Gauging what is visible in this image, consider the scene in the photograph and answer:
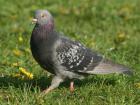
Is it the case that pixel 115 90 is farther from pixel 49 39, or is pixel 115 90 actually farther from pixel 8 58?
pixel 8 58

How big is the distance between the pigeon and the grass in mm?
222

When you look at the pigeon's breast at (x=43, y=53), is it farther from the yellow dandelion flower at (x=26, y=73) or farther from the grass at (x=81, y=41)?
the yellow dandelion flower at (x=26, y=73)

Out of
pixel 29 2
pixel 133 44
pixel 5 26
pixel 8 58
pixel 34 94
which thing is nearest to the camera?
pixel 34 94

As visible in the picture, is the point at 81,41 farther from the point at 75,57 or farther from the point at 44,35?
the point at 44,35

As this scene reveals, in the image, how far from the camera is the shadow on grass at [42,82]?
8250mm

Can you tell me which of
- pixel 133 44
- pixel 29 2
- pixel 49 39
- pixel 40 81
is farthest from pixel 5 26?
pixel 49 39

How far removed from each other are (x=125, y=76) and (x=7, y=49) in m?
2.61

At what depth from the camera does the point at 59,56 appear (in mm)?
7648

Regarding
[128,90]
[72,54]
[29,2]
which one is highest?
[29,2]

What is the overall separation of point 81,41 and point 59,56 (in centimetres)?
314

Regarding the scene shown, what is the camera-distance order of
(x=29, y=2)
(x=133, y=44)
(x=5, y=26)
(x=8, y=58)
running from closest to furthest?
1. (x=8, y=58)
2. (x=133, y=44)
3. (x=5, y=26)
4. (x=29, y=2)

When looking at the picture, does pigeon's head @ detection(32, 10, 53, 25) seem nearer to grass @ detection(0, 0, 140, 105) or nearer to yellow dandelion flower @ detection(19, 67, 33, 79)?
grass @ detection(0, 0, 140, 105)

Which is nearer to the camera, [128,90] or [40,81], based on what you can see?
[128,90]

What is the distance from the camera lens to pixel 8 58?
9805 millimetres
